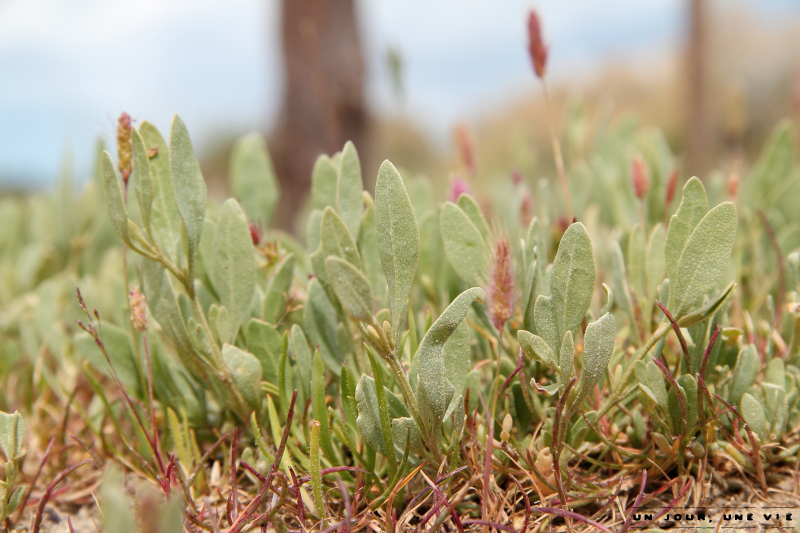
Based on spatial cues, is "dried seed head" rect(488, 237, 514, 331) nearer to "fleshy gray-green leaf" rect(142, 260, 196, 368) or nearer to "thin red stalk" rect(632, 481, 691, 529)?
"thin red stalk" rect(632, 481, 691, 529)

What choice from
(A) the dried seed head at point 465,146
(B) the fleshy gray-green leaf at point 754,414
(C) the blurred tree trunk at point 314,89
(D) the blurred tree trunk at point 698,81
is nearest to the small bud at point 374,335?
(B) the fleshy gray-green leaf at point 754,414

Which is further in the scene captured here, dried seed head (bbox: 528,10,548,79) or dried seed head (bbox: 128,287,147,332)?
dried seed head (bbox: 528,10,548,79)

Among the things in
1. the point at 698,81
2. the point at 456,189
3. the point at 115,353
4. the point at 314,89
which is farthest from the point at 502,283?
the point at 698,81

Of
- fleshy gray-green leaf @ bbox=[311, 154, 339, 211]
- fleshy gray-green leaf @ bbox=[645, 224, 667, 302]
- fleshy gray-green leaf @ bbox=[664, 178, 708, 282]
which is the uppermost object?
fleshy gray-green leaf @ bbox=[311, 154, 339, 211]

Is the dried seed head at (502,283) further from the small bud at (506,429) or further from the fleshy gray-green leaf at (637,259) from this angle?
the fleshy gray-green leaf at (637,259)

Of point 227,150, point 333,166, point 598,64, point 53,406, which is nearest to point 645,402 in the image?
point 333,166

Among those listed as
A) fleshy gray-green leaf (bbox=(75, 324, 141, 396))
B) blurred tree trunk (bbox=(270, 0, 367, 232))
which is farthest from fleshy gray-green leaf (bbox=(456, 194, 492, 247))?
blurred tree trunk (bbox=(270, 0, 367, 232))
